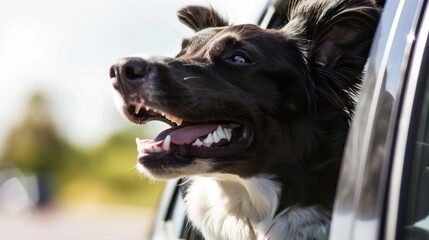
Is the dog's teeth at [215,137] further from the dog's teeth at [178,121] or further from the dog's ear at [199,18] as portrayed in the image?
the dog's ear at [199,18]

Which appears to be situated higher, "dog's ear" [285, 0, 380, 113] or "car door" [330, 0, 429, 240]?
"dog's ear" [285, 0, 380, 113]

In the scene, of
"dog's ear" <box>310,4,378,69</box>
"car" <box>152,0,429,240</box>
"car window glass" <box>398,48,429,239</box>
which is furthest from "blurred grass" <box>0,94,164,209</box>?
"car window glass" <box>398,48,429,239</box>

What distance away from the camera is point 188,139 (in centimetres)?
384

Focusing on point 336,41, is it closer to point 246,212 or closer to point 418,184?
point 246,212

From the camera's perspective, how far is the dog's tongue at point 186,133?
382cm

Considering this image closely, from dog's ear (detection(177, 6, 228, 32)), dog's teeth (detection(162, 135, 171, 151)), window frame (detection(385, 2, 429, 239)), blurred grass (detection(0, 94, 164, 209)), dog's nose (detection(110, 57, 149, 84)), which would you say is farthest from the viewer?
blurred grass (detection(0, 94, 164, 209))

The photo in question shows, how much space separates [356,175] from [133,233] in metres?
23.7

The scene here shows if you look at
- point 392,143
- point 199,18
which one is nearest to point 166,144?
point 199,18

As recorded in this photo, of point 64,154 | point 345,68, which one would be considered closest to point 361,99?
point 345,68

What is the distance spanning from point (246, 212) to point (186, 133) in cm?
45

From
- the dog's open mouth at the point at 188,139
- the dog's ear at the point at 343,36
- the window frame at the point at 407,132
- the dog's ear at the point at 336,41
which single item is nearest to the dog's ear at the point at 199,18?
the dog's ear at the point at 336,41

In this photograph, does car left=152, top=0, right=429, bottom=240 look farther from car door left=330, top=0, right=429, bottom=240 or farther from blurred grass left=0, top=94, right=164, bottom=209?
blurred grass left=0, top=94, right=164, bottom=209

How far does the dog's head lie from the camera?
3789mm

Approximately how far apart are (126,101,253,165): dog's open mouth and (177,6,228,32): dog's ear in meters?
0.93
